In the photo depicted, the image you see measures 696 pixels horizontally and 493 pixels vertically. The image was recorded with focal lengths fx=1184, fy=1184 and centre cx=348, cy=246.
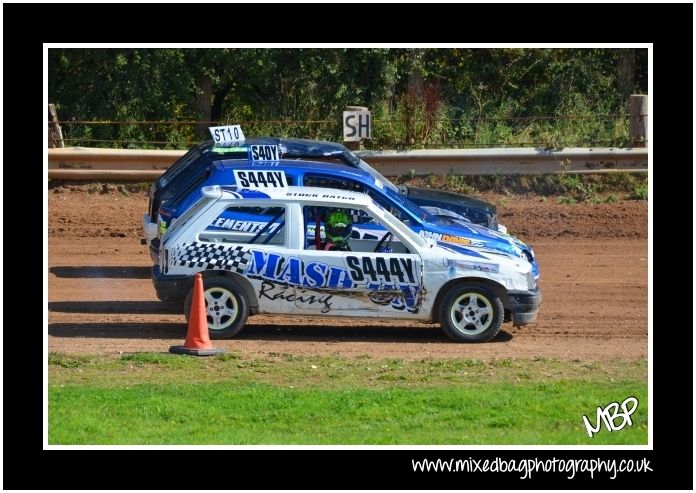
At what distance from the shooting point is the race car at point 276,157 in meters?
15.2

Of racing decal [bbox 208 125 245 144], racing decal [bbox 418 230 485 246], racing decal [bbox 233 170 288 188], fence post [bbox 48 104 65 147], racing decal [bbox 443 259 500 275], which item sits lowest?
racing decal [bbox 443 259 500 275]

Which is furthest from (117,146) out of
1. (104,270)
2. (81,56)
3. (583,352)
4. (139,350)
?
(583,352)

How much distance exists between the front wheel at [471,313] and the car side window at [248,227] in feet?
6.36

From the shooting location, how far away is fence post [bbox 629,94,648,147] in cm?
2166

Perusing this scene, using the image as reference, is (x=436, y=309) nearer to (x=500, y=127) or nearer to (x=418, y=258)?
(x=418, y=258)

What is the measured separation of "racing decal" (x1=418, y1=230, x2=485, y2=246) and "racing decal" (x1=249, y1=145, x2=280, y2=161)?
328cm

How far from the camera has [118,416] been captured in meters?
9.79

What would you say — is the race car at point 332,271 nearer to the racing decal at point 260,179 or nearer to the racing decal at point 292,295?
the racing decal at point 292,295

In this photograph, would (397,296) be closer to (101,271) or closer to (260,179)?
(260,179)

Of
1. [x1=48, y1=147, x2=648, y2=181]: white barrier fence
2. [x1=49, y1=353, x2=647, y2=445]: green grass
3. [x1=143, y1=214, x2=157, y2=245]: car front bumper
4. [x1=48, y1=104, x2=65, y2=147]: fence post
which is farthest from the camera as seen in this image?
[x1=48, y1=104, x2=65, y2=147]: fence post

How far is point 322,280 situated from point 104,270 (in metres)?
5.36

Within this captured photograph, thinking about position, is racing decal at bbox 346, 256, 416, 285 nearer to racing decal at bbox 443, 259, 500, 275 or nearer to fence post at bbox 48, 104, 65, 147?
racing decal at bbox 443, 259, 500, 275

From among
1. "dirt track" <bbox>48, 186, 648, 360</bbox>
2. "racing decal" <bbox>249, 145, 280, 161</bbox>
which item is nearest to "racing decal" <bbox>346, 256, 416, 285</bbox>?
"dirt track" <bbox>48, 186, 648, 360</bbox>

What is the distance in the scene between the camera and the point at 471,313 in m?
12.8
